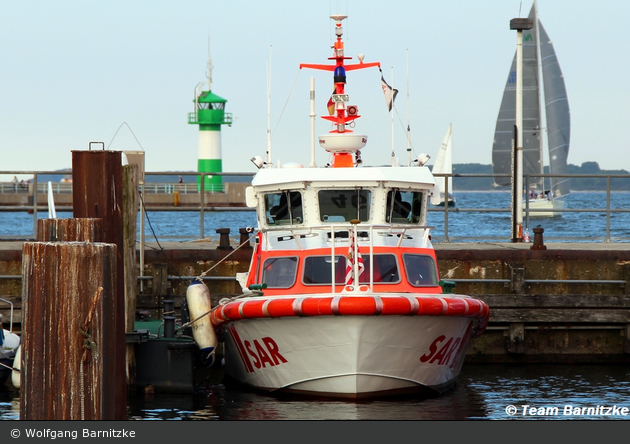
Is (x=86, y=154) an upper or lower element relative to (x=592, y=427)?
upper

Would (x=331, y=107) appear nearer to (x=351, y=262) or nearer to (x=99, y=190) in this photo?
(x=351, y=262)

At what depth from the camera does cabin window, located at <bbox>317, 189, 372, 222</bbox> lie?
12961mm

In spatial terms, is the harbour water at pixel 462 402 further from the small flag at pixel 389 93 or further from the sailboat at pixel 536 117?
the sailboat at pixel 536 117

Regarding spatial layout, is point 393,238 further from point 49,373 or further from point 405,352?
point 49,373

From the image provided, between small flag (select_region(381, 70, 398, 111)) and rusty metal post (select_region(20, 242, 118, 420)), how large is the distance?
24.9ft

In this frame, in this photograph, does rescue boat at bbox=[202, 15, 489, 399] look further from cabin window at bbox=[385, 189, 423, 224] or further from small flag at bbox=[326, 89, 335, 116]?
small flag at bbox=[326, 89, 335, 116]

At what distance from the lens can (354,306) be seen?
1116cm

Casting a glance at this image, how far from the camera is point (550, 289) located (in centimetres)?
1557

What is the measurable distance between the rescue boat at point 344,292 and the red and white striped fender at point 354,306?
1cm

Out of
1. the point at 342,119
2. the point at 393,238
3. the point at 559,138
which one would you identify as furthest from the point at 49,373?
the point at 559,138

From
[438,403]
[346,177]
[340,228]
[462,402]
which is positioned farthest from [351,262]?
[462,402]

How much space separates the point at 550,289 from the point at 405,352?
4683 mm

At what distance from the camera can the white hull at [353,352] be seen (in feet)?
37.7

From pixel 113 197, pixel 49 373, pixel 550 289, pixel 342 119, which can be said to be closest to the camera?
pixel 49 373
